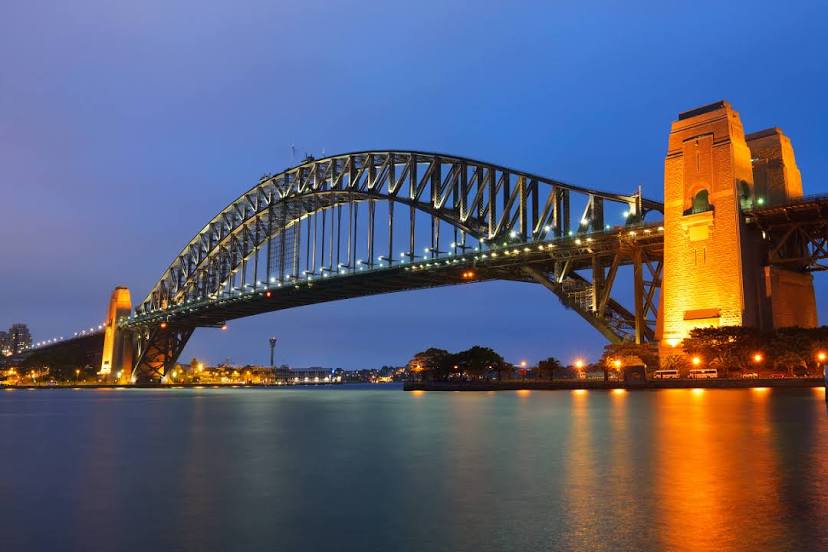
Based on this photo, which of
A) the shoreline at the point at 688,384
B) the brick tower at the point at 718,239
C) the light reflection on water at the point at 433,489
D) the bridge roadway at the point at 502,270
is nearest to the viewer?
the light reflection on water at the point at 433,489

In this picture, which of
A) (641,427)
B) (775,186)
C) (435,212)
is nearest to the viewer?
(641,427)

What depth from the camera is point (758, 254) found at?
1817 inches

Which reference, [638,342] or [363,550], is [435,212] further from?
[363,550]

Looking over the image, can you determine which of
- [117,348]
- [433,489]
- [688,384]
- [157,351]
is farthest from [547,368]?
[117,348]

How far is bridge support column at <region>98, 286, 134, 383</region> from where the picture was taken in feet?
368

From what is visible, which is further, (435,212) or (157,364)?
(157,364)

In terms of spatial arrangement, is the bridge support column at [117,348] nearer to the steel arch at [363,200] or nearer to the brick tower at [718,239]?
the steel arch at [363,200]

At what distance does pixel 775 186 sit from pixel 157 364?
94.5 metres

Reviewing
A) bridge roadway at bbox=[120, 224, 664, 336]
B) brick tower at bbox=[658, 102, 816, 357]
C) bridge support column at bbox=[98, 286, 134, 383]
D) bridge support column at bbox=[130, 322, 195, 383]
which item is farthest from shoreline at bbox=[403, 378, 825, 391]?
bridge support column at bbox=[98, 286, 134, 383]

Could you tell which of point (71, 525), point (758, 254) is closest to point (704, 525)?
point (71, 525)

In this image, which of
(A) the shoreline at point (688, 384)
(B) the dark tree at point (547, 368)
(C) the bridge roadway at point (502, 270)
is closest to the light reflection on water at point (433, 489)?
(A) the shoreline at point (688, 384)

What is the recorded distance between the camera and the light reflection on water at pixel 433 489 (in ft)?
24.6

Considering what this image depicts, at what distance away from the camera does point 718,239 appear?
148 feet

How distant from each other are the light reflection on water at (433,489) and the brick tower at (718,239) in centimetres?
2532
